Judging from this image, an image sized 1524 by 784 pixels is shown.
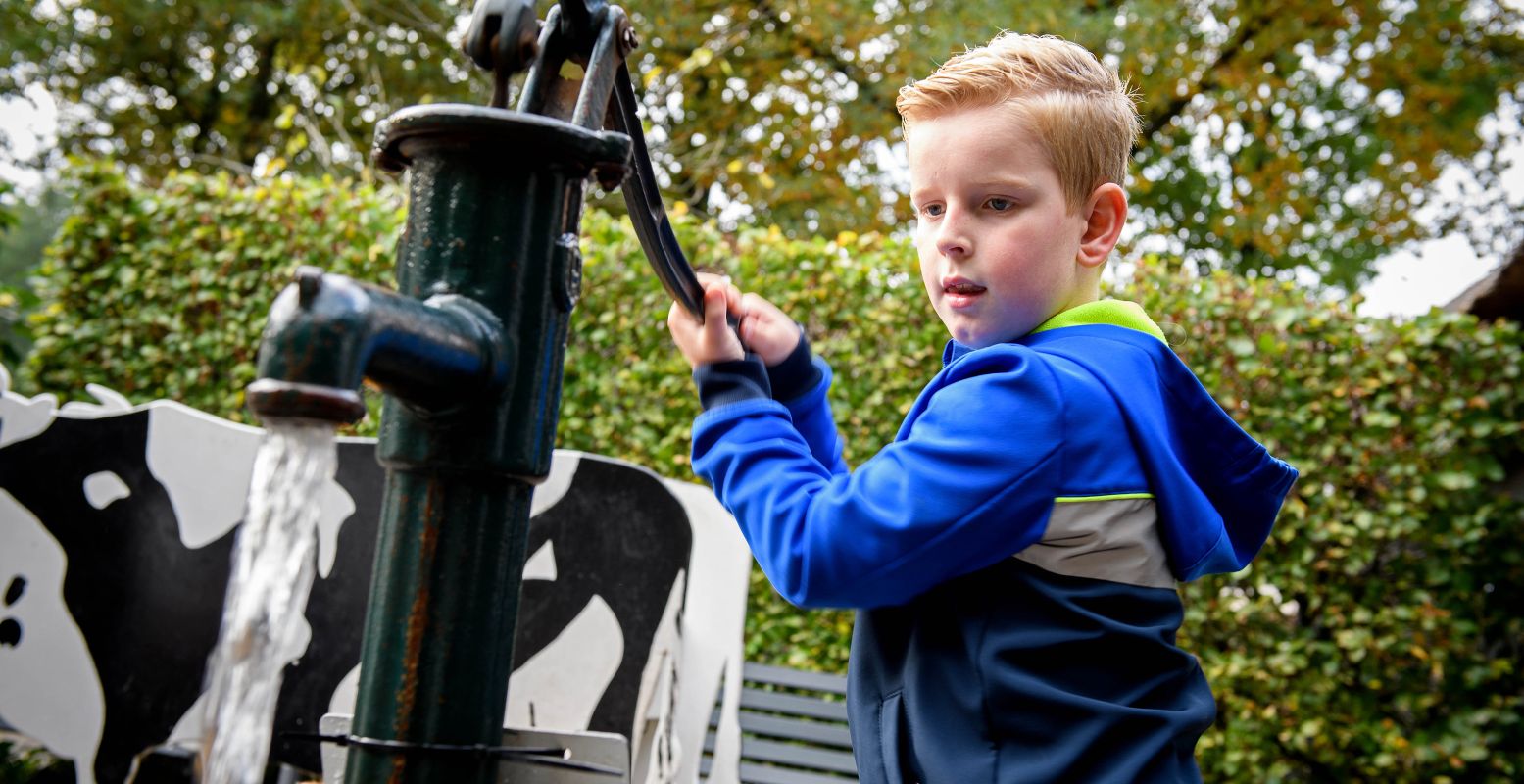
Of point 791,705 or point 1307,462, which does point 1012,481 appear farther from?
point 1307,462

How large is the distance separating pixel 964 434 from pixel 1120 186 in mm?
523

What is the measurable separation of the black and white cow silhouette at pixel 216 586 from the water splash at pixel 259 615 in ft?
7.48

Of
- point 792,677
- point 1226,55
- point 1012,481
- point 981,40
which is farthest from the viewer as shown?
point 1226,55

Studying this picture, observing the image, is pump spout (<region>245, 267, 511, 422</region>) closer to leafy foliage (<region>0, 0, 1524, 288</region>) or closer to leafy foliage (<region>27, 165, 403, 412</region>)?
leafy foliage (<region>27, 165, 403, 412</region>)

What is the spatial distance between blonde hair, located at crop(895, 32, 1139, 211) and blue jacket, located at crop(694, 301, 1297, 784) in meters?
0.24

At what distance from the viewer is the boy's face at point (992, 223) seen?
1.42m

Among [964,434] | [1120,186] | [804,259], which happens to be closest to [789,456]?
[964,434]

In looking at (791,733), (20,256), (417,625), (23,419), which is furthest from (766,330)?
(20,256)

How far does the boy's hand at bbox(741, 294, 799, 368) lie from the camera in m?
1.52

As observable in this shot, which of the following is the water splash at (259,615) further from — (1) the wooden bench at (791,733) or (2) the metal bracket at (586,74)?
(1) the wooden bench at (791,733)

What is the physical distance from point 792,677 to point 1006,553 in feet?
9.05

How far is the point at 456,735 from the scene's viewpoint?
93cm

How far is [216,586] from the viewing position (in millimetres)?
3502

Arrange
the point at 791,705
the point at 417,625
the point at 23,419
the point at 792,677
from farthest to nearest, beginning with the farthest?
the point at 792,677, the point at 791,705, the point at 23,419, the point at 417,625
